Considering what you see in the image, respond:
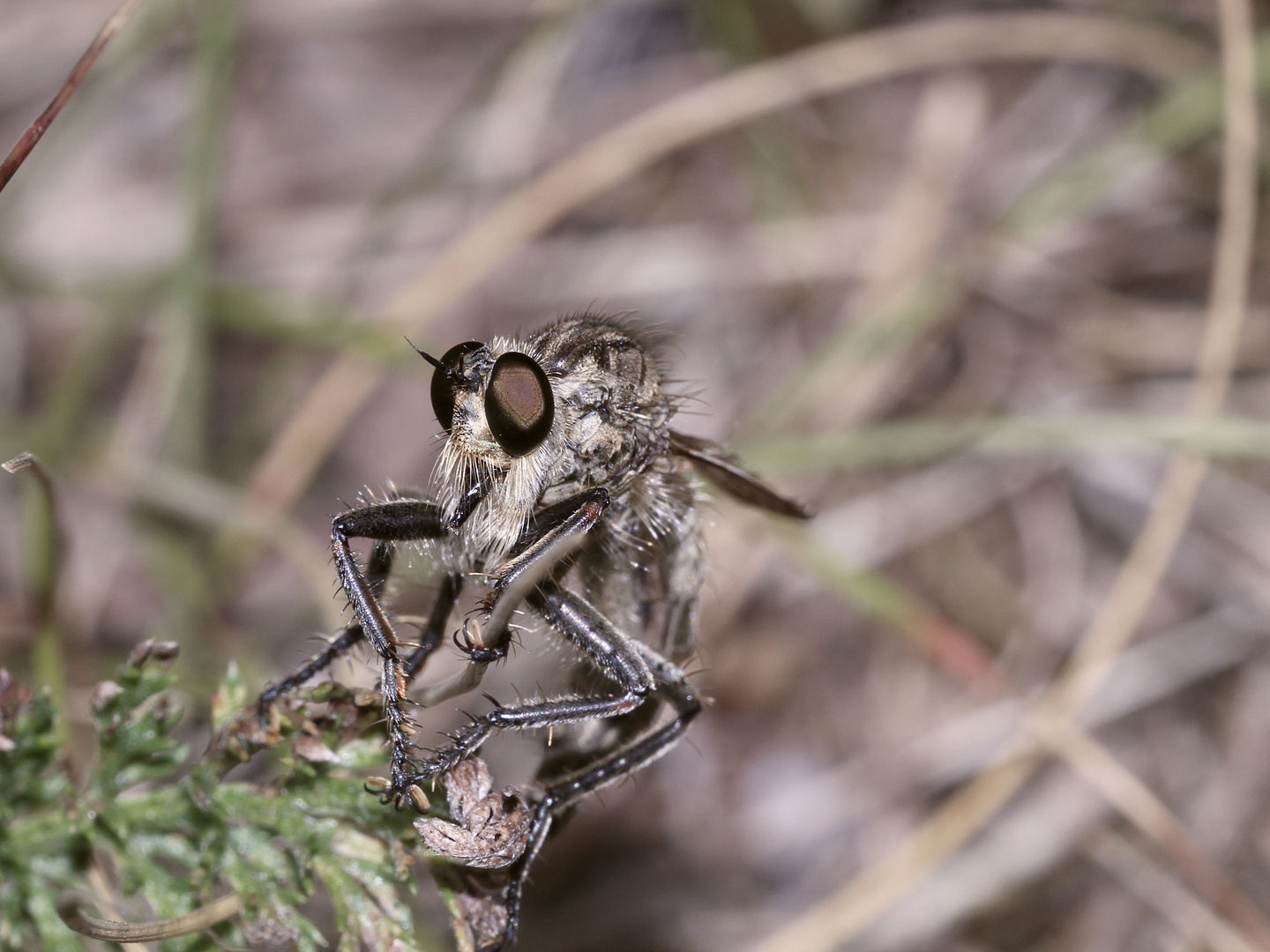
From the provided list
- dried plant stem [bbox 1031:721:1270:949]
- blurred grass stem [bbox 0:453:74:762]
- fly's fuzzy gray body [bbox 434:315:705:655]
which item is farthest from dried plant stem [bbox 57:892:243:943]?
dried plant stem [bbox 1031:721:1270:949]

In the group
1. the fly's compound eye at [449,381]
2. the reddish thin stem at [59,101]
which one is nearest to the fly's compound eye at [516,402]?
the fly's compound eye at [449,381]

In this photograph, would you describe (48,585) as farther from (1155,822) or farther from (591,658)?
(1155,822)

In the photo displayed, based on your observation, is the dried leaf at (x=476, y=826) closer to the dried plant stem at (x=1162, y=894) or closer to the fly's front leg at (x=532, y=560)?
the fly's front leg at (x=532, y=560)

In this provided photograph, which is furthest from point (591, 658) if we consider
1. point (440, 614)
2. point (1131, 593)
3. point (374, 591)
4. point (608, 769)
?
point (1131, 593)

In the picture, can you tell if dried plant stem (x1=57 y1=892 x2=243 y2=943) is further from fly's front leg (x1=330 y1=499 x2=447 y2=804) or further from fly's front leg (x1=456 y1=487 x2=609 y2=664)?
fly's front leg (x1=456 y1=487 x2=609 y2=664)

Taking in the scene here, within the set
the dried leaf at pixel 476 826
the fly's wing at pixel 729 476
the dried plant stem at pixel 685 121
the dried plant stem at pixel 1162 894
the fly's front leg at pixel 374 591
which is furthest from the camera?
the dried plant stem at pixel 685 121

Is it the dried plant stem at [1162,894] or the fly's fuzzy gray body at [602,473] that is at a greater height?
the fly's fuzzy gray body at [602,473]

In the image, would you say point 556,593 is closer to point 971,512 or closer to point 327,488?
point 327,488
